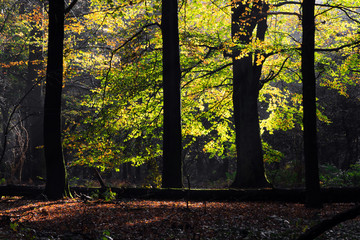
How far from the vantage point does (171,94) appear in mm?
11375

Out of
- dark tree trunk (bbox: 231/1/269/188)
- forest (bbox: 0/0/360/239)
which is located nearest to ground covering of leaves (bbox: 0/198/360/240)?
forest (bbox: 0/0/360/239)

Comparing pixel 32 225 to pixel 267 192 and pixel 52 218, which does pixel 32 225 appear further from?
pixel 267 192

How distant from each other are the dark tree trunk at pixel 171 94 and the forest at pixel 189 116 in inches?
1.5

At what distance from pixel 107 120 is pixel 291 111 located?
8619 mm

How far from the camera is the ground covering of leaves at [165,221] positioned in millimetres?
5805

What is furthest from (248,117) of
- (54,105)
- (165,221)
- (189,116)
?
(165,221)

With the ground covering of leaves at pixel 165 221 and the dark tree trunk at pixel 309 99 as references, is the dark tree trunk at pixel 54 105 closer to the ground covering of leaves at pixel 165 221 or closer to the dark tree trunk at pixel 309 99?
the ground covering of leaves at pixel 165 221

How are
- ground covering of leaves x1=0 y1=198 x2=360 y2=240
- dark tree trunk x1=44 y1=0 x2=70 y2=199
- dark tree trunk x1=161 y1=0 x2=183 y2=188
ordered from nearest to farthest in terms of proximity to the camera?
ground covering of leaves x1=0 y1=198 x2=360 y2=240, dark tree trunk x1=44 y1=0 x2=70 y2=199, dark tree trunk x1=161 y1=0 x2=183 y2=188

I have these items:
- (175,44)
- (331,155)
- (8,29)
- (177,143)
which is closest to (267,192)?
(177,143)

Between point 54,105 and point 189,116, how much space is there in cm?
774

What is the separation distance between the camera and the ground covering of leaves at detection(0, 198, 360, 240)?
5.80m

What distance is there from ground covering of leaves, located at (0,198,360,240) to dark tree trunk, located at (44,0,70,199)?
94 centimetres

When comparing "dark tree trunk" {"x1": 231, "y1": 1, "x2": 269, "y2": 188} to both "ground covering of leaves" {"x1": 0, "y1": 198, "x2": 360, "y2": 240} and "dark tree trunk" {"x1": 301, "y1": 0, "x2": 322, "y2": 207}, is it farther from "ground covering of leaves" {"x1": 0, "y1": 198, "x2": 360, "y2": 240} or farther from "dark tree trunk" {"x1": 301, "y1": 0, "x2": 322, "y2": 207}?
"dark tree trunk" {"x1": 301, "y1": 0, "x2": 322, "y2": 207}

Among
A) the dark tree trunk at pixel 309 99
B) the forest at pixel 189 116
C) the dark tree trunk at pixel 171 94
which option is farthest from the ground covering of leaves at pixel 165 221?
the dark tree trunk at pixel 171 94
